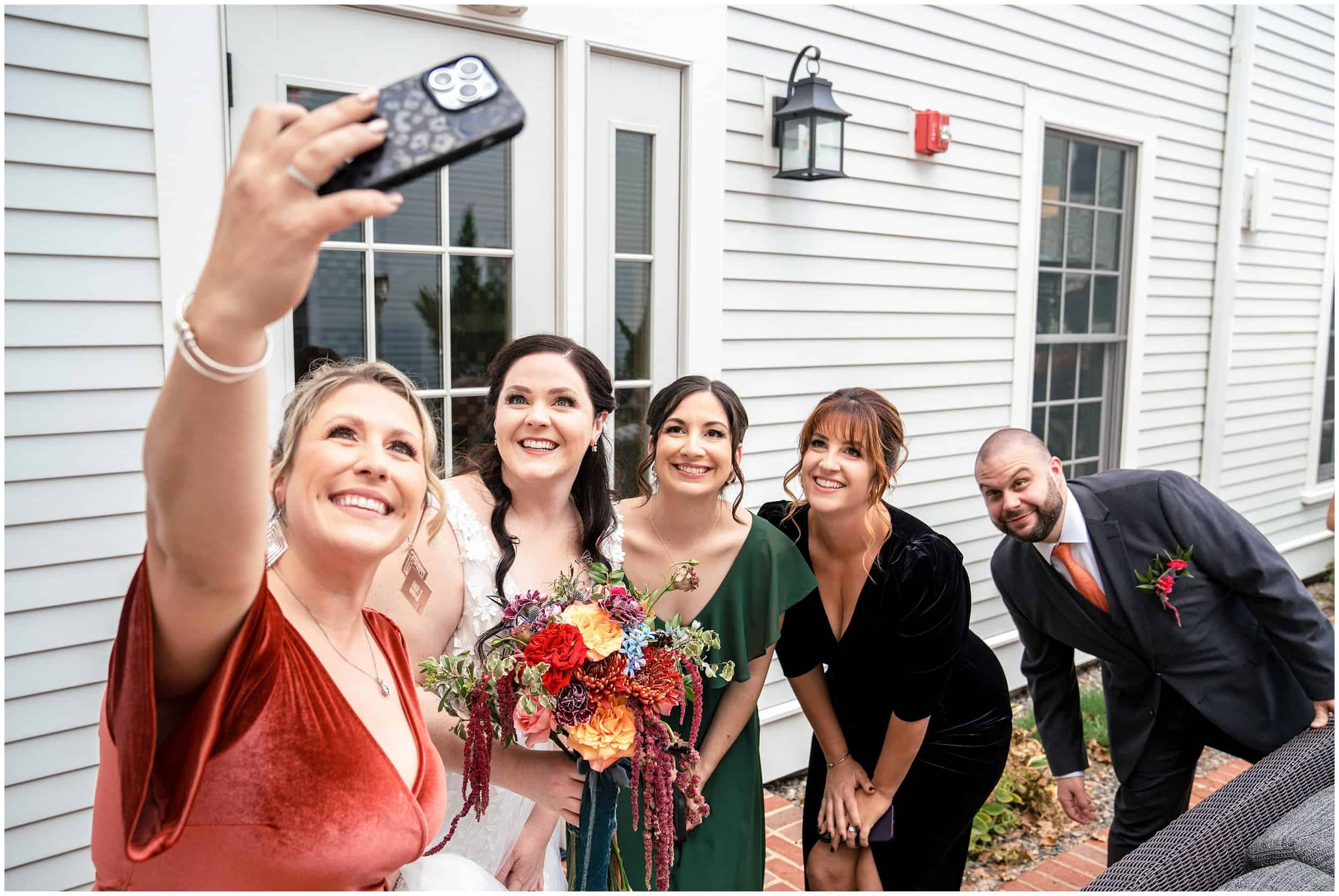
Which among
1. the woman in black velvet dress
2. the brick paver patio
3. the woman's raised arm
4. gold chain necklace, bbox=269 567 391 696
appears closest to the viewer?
the woman's raised arm

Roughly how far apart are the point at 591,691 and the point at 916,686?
1.29 m

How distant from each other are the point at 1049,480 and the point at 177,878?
2768 millimetres

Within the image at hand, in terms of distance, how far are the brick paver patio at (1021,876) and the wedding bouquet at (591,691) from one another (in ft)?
5.96

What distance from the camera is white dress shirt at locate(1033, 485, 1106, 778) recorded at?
3260 mm

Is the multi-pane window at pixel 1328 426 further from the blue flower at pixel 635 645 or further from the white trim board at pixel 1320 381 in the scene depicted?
the blue flower at pixel 635 645

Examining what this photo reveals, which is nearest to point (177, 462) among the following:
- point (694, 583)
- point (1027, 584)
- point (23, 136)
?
point (694, 583)

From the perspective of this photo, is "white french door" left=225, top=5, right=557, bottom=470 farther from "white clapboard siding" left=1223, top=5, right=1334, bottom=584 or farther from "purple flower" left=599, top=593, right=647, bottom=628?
"white clapboard siding" left=1223, top=5, right=1334, bottom=584

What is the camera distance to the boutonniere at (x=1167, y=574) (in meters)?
3.17

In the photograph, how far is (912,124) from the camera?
493 cm

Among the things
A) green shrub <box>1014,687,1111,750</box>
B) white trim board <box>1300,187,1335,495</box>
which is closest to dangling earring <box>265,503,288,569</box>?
green shrub <box>1014,687,1111,750</box>

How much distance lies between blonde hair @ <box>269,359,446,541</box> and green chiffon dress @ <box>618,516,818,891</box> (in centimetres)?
109

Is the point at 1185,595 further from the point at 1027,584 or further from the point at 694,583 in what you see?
the point at 694,583

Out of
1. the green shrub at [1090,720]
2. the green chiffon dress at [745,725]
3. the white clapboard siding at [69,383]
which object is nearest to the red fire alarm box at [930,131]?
the green shrub at [1090,720]

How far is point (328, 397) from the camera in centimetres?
144
